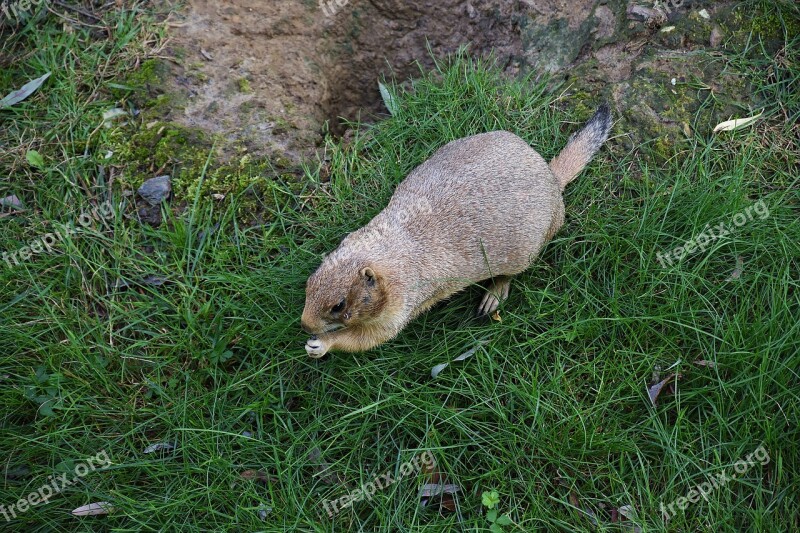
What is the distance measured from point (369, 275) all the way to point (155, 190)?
1.96 m

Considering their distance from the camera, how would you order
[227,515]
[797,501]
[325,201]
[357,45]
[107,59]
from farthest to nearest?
[357,45]
[107,59]
[325,201]
[227,515]
[797,501]

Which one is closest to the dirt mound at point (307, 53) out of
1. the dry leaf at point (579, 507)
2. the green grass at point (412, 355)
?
the green grass at point (412, 355)

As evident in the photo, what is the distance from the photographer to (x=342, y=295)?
3.39m

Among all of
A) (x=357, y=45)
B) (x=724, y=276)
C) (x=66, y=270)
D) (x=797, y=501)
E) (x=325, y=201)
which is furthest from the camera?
(x=357, y=45)

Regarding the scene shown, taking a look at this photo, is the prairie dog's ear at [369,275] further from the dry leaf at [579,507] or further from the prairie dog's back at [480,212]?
the dry leaf at [579,507]

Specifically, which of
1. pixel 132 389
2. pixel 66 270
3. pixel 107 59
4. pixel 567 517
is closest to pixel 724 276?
pixel 567 517

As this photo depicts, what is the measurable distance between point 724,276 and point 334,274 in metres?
2.31

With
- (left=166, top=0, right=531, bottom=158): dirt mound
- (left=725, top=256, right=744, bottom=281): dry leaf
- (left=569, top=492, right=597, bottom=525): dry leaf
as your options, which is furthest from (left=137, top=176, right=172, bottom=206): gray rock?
(left=725, top=256, right=744, bottom=281): dry leaf

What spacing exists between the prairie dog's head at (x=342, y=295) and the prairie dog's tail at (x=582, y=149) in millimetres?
1557

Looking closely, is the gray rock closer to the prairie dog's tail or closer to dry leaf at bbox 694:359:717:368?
the prairie dog's tail

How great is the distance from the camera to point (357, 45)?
525 cm

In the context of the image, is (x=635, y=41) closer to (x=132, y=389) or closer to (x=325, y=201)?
(x=325, y=201)

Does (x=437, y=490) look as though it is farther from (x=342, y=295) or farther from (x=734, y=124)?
(x=734, y=124)

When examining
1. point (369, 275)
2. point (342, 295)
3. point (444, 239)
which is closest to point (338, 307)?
point (342, 295)
